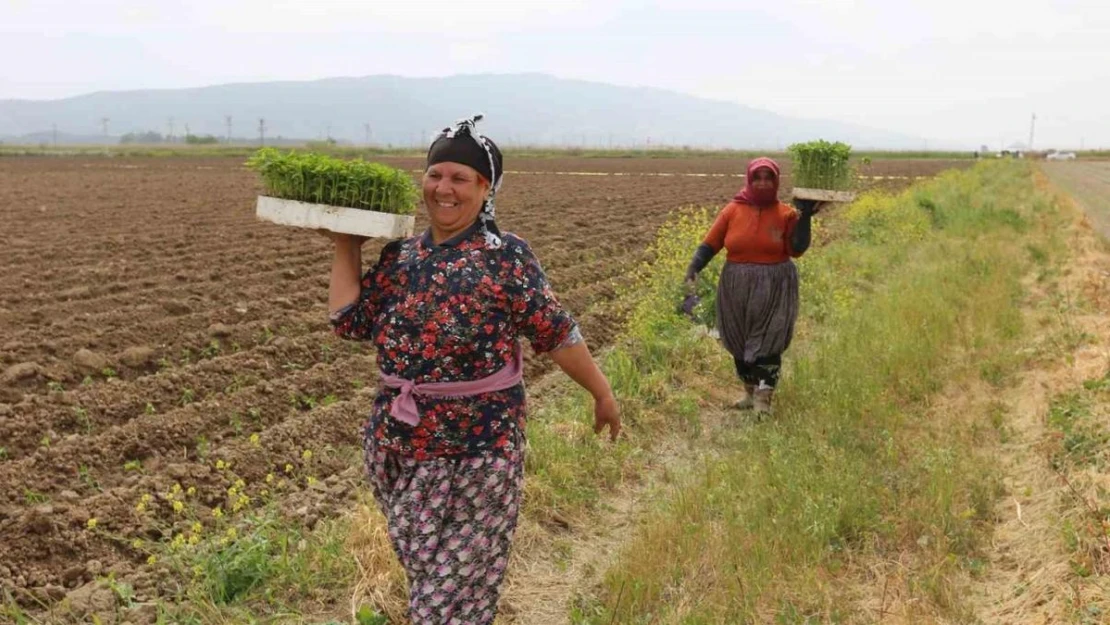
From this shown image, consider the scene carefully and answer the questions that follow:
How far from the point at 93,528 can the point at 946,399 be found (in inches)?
197

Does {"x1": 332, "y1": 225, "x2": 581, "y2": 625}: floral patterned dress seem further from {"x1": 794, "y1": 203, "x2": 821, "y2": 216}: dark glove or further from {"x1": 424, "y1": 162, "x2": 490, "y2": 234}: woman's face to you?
{"x1": 794, "y1": 203, "x2": 821, "y2": 216}: dark glove

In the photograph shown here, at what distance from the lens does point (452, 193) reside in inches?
106

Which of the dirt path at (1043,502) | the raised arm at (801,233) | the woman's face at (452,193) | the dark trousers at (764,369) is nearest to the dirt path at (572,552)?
the dark trousers at (764,369)

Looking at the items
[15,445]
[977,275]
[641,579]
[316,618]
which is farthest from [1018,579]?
[977,275]

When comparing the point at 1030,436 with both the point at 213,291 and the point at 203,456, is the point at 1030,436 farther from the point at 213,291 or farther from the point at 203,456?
the point at 213,291

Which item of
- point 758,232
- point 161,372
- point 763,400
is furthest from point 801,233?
point 161,372

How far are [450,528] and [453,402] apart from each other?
0.38 meters

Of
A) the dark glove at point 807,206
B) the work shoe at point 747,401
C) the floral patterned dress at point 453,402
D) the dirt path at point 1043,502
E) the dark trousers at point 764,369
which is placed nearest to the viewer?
the floral patterned dress at point 453,402

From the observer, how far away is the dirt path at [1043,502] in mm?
3406

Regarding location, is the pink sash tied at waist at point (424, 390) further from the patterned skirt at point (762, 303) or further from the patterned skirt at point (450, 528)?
the patterned skirt at point (762, 303)

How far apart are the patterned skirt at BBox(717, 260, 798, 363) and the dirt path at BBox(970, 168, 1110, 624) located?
141 cm

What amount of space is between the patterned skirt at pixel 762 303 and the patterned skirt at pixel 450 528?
328cm

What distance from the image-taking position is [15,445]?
539 centimetres

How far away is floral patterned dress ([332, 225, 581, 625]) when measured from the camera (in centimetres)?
267
